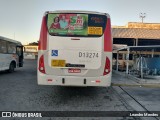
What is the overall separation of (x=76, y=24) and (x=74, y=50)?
3.04 ft

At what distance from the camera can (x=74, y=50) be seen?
7215 millimetres

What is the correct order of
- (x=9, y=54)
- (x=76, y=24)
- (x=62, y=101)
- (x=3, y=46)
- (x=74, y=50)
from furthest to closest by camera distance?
(x=9, y=54), (x=3, y=46), (x=62, y=101), (x=76, y=24), (x=74, y=50)

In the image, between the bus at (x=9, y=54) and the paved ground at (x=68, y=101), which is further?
the bus at (x=9, y=54)

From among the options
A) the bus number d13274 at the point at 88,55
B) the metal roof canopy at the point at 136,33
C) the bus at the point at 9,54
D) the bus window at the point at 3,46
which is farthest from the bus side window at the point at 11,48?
the metal roof canopy at the point at 136,33

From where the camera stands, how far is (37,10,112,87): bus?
284 inches

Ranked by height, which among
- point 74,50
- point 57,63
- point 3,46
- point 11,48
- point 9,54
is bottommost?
point 57,63

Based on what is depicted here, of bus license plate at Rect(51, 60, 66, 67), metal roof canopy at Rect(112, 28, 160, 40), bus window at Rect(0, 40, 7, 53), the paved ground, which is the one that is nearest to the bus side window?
bus window at Rect(0, 40, 7, 53)

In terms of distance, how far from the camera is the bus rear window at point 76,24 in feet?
23.8

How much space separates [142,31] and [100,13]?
27.6 meters

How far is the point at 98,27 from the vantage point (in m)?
7.31

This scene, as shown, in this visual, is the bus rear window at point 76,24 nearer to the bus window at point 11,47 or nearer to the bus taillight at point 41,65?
the bus taillight at point 41,65

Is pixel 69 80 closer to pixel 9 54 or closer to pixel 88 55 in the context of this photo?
pixel 88 55

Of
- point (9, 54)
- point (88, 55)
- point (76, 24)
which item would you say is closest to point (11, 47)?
point (9, 54)

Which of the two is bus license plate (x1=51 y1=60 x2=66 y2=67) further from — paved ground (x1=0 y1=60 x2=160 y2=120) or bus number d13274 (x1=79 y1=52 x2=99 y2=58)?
paved ground (x1=0 y1=60 x2=160 y2=120)
